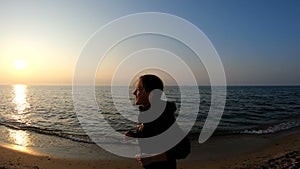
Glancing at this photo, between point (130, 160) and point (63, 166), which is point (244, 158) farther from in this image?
point (63, 166)

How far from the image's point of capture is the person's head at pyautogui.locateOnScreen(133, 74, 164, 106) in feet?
9.45

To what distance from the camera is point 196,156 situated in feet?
47.1

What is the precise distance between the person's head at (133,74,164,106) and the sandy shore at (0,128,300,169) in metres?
10.1

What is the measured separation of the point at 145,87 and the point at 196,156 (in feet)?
40.0

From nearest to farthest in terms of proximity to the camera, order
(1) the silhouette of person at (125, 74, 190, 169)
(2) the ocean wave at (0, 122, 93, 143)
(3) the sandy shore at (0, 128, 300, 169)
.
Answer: (1) the silhouette of person at (125, 74, 190, 169) → (3) the sandy shore at (0, 128, 300, 169) → (2) the ocean wave at (0, 122, 93, 143)

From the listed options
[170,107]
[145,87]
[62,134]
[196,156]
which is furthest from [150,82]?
[62,134]

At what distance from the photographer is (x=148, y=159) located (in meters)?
2.84

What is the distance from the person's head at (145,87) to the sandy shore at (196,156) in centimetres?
1006

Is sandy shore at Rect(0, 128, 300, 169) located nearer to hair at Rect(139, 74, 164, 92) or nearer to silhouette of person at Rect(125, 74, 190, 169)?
silhouette of person at Rect(125, 74, 190, 169)

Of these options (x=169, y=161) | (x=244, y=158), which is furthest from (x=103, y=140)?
(x=169, y=161)

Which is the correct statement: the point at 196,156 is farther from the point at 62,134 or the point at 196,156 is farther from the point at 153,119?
the point at 153,119

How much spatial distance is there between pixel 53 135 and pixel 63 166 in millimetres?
8291

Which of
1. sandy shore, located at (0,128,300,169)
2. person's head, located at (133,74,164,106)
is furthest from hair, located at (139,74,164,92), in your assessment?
sandy shore, located at (0,128,300,169)

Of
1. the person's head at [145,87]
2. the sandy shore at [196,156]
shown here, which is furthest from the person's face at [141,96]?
the sandy shore at [196,156]
